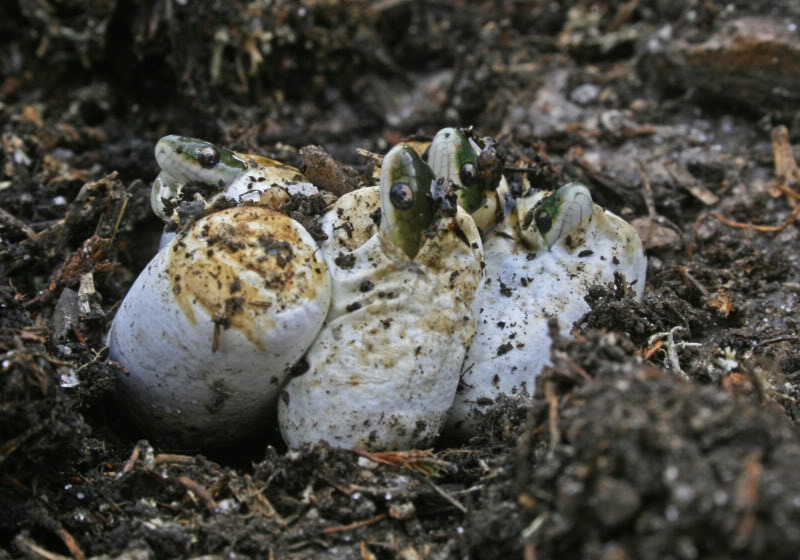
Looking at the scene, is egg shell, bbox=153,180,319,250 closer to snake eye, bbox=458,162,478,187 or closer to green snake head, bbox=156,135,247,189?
green snake head, bbox=156,135,247,189

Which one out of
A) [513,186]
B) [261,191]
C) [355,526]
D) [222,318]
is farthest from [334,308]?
[513,186]

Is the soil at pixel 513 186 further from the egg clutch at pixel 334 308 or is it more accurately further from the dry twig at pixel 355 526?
the egg clutch at pixel 334 308

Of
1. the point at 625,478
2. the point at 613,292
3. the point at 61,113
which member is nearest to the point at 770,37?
the point at 613,292

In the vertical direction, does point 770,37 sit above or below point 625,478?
below

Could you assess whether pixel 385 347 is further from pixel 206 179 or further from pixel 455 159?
pixel 206 179

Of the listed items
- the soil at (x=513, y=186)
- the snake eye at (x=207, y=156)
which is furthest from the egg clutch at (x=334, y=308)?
the soil at (x=513, y=186)

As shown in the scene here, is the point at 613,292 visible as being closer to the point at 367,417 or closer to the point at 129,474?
the point at 367,417
